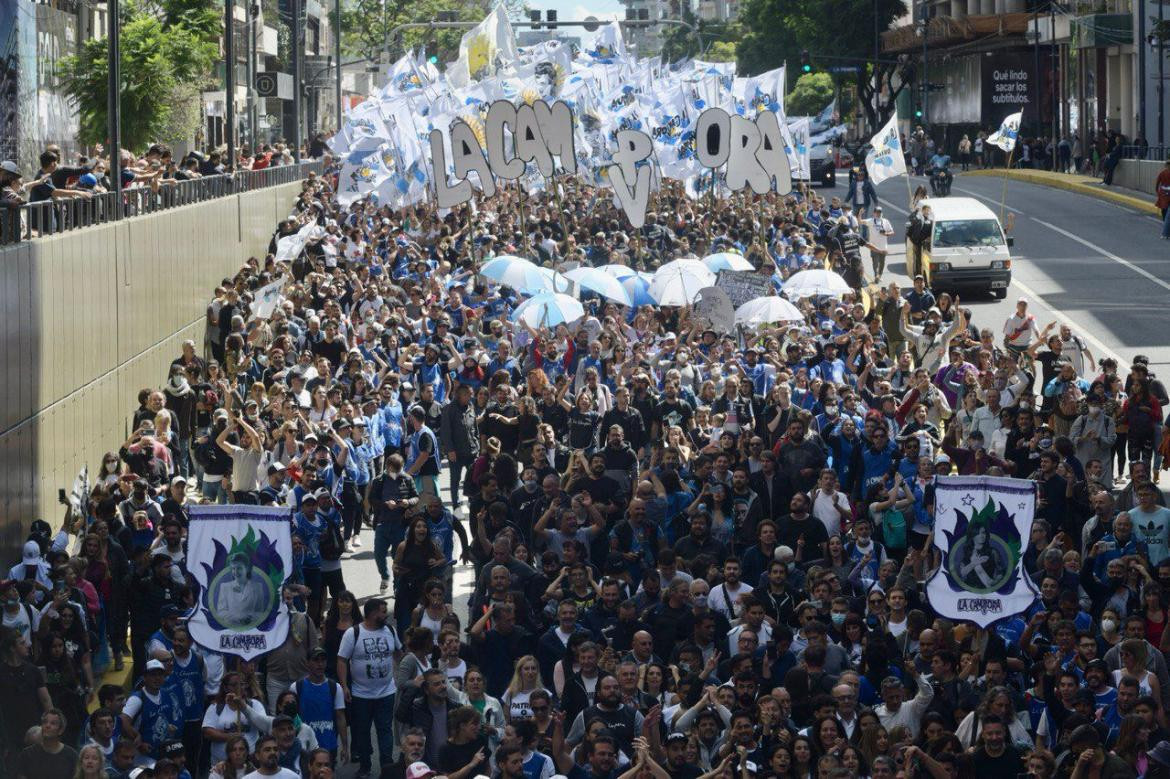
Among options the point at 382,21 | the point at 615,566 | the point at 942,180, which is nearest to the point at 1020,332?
the point at 615,566

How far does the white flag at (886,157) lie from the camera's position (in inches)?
1220

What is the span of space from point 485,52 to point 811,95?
73.8m

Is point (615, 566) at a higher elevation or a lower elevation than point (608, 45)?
lower

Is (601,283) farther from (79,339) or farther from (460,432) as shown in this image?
(79,339)

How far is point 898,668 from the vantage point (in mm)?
12328

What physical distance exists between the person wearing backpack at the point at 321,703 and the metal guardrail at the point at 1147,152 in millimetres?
43094

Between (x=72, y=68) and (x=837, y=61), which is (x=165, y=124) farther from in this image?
(x=837, y=61)

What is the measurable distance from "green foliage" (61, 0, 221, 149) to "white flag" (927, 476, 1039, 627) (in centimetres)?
2696

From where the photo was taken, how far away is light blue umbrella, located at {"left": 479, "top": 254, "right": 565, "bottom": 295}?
77.5 ft

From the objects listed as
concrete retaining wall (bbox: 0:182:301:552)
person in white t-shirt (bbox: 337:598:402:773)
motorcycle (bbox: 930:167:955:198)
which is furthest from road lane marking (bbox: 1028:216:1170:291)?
person in white t-shirt (bbox: 337:598:402:773)

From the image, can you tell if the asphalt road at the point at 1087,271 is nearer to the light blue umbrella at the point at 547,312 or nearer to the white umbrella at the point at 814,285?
the white umbrella at the point at 814,285

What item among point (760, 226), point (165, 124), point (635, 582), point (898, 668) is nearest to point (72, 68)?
point (165, 124)

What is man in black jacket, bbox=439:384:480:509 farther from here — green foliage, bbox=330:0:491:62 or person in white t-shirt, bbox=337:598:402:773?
green foliage, bbox=330:0:491:62

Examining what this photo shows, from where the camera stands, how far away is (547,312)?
853 inches
